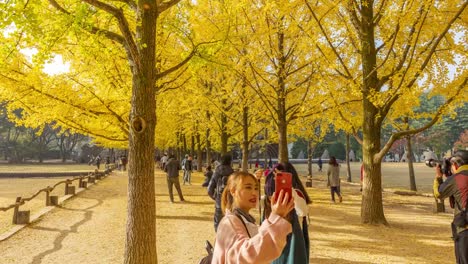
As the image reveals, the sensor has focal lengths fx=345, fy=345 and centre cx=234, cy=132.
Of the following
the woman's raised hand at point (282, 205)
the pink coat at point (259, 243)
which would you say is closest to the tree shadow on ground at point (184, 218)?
the pink coat at point (259, 243)

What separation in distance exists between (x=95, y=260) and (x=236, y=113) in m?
14.7

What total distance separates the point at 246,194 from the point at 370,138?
8.18m

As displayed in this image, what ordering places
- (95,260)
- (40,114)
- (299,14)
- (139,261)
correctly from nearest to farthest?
(139,261)
(95,260)
(40,114)
(299,14)

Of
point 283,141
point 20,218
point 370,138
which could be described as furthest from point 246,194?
point 283,141

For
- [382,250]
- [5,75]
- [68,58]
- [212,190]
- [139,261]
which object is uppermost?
[68,58]

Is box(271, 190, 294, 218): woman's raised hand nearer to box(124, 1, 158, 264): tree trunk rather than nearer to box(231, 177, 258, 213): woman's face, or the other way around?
box(231, 177, 258, 213): woman's face

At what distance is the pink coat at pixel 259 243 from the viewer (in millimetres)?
1639

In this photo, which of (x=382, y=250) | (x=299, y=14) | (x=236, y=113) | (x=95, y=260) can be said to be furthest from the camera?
(x=236, y=113)

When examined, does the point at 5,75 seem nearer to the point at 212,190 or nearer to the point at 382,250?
the point at 212,190

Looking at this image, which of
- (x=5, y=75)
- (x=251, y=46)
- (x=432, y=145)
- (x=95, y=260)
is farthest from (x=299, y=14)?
(x=432, y=145)

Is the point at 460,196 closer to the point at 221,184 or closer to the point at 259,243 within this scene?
the point at 259,243

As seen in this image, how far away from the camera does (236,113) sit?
66.4 feet

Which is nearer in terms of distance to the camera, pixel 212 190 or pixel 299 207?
pixel 299 207

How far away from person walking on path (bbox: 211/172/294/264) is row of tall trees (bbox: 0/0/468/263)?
3060 millimetres
